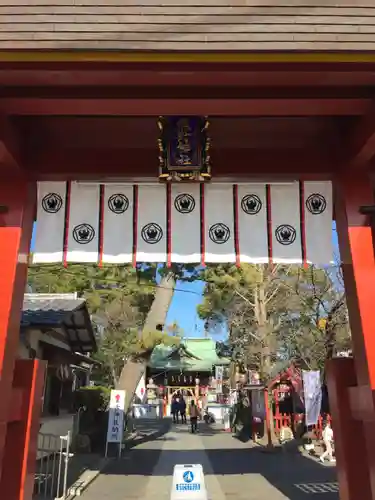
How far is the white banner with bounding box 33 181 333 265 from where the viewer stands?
5047 millimetres

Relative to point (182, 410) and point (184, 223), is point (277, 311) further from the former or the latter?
point (184, 223)

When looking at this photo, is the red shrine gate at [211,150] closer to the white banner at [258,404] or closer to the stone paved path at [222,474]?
the stone paved path at [222,474]

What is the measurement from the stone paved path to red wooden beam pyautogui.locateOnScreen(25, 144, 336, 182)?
7.34 metres

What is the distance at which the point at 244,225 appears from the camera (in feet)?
16.8

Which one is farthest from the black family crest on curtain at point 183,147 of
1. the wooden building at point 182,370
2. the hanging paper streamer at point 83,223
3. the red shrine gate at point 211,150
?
the wooden building at point 182,370

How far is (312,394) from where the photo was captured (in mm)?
14891

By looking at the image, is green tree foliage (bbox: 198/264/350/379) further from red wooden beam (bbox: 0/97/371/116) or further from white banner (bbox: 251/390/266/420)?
red wooden beam (bbox: 0/97/371/116)

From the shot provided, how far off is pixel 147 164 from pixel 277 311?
17615mm

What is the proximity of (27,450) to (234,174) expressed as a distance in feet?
11.3

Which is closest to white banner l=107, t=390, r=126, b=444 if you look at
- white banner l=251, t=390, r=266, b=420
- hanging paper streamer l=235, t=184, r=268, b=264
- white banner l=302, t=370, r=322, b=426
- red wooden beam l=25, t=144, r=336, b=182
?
white banner l=302, t=370, r=322, b=426

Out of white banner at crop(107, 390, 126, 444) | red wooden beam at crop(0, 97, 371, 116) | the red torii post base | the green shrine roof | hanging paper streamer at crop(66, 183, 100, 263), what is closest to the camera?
red wooden beam at crop(0, 97, 371, 116)

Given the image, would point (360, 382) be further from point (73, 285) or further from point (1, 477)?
point (73, 285)

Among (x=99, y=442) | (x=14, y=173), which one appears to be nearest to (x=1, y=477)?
(x=14, y=173)

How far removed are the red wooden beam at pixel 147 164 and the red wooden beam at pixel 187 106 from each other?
75cm
